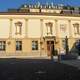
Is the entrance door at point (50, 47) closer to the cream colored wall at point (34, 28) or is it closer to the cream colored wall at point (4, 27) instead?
the cream colored wall at point (34, 28)

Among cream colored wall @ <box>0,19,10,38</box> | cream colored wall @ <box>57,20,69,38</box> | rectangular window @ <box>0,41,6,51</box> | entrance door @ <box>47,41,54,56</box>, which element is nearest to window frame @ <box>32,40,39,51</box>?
entrance door @ <box>47,41,54,56</box>

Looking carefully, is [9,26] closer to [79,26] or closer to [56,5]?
[79,26]

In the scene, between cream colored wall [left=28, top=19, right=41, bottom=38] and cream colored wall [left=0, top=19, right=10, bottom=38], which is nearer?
cream colored wall [left=0, top=19, right=10, bottom=38]

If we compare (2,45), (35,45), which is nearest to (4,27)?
(2,45)

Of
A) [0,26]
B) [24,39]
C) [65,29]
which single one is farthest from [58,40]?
[0,26]

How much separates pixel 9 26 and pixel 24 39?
10.5 feet

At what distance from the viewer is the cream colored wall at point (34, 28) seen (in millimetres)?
50281

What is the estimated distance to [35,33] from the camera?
50.5 m

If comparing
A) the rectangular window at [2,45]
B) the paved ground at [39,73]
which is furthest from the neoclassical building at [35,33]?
the paved ground at [39,73]

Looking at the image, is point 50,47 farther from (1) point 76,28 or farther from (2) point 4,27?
(2) point 4,27

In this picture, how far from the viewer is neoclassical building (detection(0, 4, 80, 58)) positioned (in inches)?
1962

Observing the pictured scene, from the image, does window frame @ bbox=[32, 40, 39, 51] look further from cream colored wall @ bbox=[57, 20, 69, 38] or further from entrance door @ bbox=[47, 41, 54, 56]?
cream colored wall @ bbox=[57, 20, 69, 38]

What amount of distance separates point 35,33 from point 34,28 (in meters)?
0.83

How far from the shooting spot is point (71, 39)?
170 feet
